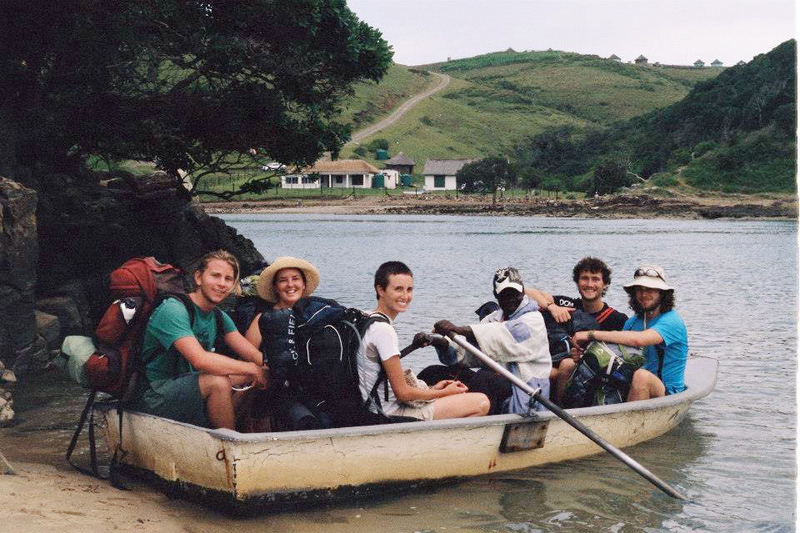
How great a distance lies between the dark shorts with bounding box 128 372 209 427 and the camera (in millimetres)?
7273

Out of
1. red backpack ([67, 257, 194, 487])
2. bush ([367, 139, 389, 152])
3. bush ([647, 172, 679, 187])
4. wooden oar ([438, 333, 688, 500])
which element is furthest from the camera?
bush ([367, 139, 389, 152])

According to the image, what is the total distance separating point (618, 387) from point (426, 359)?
23.8 ft

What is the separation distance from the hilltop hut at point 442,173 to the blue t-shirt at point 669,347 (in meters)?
102

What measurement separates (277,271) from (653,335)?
11.3ft

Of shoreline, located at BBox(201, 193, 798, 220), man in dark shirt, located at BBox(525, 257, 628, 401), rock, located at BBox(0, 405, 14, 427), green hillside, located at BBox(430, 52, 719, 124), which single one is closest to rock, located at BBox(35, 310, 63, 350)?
rock, located at BBox(0, 405, 14, 427)

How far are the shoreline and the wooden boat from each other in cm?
7303

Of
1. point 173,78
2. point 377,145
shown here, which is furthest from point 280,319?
point 377,145

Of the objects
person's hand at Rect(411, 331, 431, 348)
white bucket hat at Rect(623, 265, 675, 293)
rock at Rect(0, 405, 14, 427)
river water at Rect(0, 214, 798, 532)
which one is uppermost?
white bucket hat at Rect(623, 265, 675, 293)

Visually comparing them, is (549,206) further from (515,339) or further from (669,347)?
(515,339)

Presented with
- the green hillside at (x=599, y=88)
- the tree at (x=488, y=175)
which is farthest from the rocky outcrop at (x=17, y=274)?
the green hillside at (x=599, y=88)

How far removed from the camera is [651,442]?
10156mm

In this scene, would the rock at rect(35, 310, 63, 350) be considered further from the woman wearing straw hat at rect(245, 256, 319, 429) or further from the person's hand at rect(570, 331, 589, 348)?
the person's hand at rect(570, 331, 589, 348)

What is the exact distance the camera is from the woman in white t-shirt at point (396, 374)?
279 inches

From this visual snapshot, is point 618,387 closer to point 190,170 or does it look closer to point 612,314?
point 612,314
